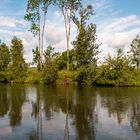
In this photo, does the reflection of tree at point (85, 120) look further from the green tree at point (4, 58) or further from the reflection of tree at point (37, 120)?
the green tree at point (4, 58)

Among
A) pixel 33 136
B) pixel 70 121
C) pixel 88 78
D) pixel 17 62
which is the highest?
pixel 17 62

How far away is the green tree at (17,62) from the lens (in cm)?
6612

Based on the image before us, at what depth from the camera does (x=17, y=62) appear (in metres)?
68.2

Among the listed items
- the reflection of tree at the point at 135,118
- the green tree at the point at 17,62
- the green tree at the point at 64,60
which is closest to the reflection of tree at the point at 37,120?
the reflection of tree at the point at 135,118

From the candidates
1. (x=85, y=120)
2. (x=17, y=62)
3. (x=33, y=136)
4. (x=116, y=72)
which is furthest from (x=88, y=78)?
(x=33, y=136)

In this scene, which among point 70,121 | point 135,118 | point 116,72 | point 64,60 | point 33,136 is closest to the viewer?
point 33,136

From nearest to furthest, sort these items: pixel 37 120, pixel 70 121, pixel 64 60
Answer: pixel 70 121, pixel 37 120, pixel 64 60

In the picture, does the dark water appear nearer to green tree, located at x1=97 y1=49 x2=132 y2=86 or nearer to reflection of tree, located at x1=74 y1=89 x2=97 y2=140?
reflection of tree, located at x1=74 y1=89 x2=97 y2=140

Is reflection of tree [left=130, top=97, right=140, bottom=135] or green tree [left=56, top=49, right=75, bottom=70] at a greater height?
green tree [left=56, top=49, right=75, bottom=70]

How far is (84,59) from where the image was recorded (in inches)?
2443

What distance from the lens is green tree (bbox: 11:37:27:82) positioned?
66.1 meters

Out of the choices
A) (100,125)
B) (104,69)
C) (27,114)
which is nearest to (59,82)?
(104,69)

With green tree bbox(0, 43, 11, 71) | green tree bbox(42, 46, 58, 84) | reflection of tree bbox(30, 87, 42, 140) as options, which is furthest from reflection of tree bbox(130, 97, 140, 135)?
green tree bbox(0, 43, 11, 71)

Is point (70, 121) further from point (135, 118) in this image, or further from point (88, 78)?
point (88, 78)
